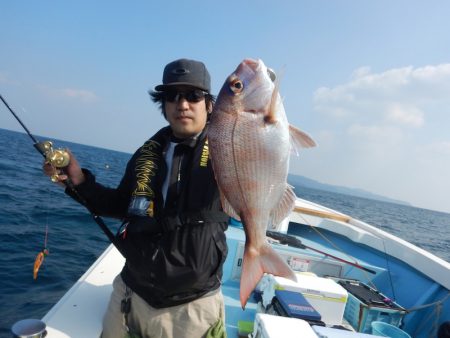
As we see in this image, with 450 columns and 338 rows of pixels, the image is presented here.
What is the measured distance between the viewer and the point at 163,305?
2.29m

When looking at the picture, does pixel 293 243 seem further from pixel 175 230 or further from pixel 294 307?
pixel 175 230

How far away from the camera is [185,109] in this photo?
2.21 metres

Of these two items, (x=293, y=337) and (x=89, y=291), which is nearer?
(x=293, y=337)

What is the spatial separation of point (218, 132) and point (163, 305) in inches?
53.7

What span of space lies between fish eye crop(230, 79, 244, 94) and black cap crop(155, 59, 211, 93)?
543mm

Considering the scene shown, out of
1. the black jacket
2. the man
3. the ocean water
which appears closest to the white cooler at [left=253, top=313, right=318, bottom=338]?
the man

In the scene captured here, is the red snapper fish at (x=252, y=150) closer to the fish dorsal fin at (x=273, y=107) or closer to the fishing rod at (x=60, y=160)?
the fish dorsal fin at (x=273, y=107)

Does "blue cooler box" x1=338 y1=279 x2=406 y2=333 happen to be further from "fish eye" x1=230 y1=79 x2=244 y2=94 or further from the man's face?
"fish eye" x1=230 y1=79 x2=244 y2=94

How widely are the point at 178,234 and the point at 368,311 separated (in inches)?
128

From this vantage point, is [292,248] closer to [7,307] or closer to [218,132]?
[218,132]

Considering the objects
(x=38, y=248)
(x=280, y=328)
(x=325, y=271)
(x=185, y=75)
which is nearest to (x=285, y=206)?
(x=185, y=75)

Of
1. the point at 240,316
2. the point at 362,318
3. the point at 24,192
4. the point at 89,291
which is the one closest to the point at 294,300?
the point at 240,316

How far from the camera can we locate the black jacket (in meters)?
2.19

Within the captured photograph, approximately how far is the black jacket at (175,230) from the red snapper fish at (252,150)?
0.52 metres
